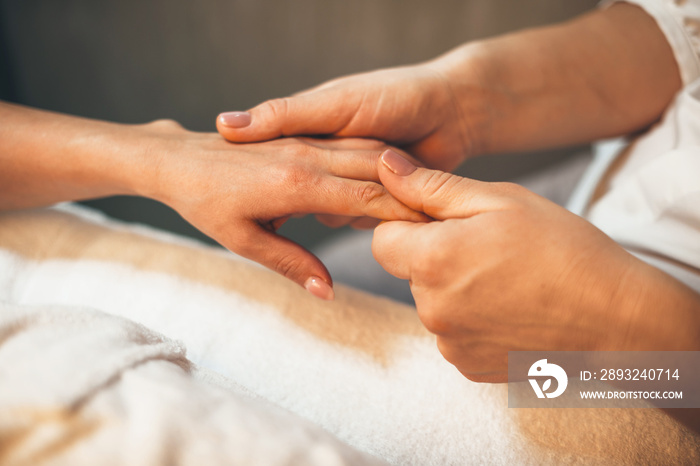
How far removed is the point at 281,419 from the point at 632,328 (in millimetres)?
370

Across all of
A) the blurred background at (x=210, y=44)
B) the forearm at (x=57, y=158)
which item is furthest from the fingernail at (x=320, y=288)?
the blurred background at (x=210, y=44)

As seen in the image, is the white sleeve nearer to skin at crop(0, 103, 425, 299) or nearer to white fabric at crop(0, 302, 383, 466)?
skin at crop(0, 103, 425, 299)

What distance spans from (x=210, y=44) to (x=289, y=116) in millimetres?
983

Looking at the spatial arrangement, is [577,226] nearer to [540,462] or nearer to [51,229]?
[540,462]

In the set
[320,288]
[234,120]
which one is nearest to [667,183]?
[320,288]

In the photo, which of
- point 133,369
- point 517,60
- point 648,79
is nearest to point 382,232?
point 133,369

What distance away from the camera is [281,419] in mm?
363

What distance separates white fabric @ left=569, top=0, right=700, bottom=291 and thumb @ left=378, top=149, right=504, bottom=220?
32 centimetres

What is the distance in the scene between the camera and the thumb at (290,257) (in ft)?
1.88

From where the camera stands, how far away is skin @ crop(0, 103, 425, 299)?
569mm

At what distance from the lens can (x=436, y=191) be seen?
491 mm

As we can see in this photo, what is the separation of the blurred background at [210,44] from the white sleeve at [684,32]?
0.75m

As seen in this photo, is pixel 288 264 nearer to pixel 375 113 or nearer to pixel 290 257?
pixel 290 257

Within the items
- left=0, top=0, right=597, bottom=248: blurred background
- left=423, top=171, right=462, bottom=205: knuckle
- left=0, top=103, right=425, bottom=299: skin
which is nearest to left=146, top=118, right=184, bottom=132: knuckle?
left=0, top=103, right=425, bottom=299: skin
